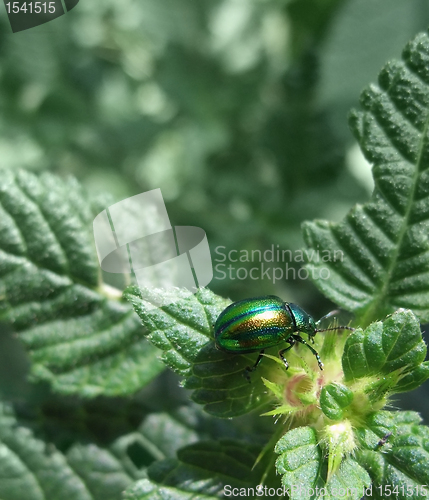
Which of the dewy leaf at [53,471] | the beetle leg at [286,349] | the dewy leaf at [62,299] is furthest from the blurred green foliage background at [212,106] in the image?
the beetle leg at [286,349]

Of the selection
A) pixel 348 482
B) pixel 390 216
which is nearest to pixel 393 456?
pixel 348 482

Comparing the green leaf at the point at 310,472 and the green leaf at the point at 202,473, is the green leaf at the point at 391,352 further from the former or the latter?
the green leaf at the point at 202,473

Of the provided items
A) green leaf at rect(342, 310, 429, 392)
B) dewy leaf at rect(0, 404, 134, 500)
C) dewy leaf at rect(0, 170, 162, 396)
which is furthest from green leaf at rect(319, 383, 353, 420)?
dewy leaf at rect(0, 404, 134, 500)

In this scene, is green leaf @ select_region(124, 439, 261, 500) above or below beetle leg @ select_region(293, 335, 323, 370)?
below

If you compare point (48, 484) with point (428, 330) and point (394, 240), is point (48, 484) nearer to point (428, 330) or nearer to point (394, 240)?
point (394, 240)

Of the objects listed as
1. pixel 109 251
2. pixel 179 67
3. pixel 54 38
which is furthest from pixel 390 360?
pixel 54 38

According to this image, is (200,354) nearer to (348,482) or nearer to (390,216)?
(348,482)

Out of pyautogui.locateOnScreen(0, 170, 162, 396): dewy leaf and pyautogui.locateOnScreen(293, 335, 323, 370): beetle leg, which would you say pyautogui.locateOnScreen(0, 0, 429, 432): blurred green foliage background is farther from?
pyautogui.locateOnScreen(293, 335, 323, 370): beetle leg
